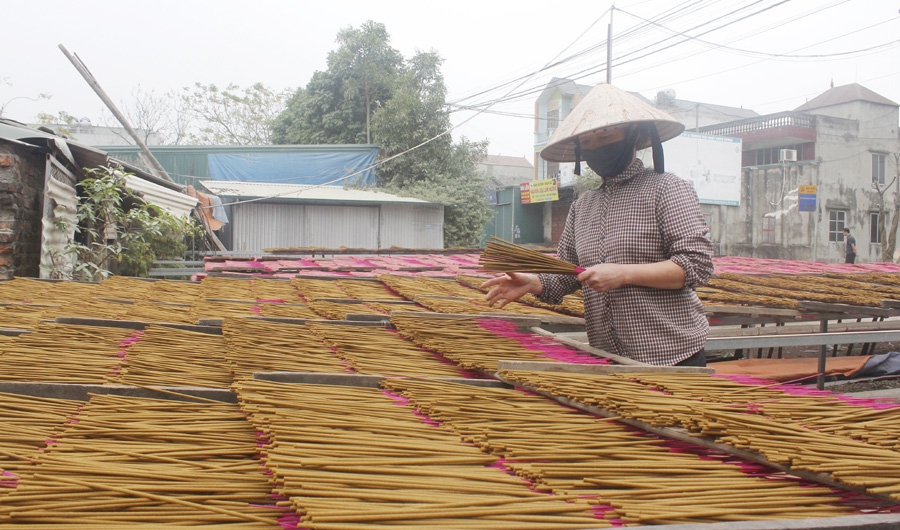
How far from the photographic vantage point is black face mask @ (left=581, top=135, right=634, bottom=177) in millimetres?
2143

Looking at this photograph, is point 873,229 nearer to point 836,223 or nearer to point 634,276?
point 836,223

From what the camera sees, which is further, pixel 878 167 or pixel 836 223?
pixel 878 167

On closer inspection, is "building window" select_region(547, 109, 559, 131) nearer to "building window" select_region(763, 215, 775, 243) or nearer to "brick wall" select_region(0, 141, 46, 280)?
"building window" select_region(763, 215, 775, 243)

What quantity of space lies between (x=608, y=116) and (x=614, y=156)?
150 mm

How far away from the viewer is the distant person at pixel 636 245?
6.43 ft

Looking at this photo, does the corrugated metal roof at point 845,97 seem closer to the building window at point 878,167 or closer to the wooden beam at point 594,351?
the building window at point 878,167

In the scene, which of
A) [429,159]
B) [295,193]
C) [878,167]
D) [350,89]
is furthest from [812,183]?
[295,193]

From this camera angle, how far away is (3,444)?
3.90 ft

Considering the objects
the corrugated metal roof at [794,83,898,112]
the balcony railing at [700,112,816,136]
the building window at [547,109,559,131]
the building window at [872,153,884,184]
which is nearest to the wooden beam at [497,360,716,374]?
the balcony railing at [700,112,816,136]

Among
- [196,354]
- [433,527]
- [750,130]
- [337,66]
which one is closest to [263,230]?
[337,66]

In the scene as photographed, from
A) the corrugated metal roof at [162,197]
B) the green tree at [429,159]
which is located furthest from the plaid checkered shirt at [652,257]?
the green tree at [429,159]

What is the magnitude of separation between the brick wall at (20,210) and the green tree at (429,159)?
1069cm

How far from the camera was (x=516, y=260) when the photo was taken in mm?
2172

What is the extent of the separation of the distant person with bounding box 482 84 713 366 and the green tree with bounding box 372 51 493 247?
49.0ft
